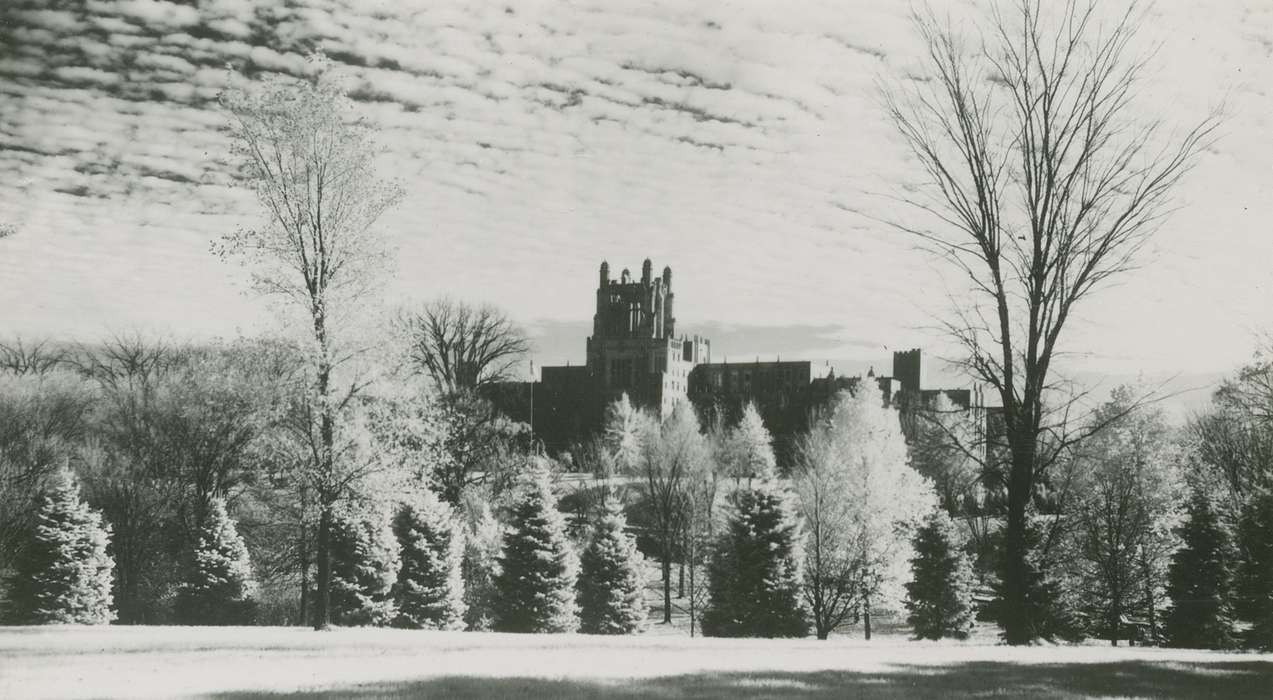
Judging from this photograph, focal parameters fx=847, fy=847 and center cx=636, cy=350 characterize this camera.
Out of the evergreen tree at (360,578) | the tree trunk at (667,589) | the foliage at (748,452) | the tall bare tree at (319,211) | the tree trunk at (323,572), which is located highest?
the tall bare tree at (319,211)

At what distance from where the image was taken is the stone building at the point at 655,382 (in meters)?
82.1

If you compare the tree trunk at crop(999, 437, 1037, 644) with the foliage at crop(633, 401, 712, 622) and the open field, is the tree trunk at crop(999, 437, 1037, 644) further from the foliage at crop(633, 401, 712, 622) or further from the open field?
the foliage at crop(633, 401, 712, 622)

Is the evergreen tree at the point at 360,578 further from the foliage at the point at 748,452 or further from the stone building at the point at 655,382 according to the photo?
the stone building at the point at 655,382

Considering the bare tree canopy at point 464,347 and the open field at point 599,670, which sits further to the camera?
the bare tree canopy at point 464,347

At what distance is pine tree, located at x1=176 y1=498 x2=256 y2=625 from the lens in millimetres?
30781

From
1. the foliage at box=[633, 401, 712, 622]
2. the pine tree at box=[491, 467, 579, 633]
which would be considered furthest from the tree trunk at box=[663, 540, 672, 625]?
the pine tree at box=[491, 467, 579, 633]

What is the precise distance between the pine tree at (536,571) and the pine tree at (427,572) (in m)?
1.67

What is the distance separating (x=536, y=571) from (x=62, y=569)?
51.0 feet

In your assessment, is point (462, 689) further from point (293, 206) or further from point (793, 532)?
point (793, 532)

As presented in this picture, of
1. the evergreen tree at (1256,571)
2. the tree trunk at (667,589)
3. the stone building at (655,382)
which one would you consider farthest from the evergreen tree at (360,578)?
the stone building at (655,382)

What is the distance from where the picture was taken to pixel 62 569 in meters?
27.9

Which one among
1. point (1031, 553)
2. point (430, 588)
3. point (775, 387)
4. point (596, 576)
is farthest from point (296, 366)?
→ point (775, 387)

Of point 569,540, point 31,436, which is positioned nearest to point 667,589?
point 569,540

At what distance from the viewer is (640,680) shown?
30.6 feet
